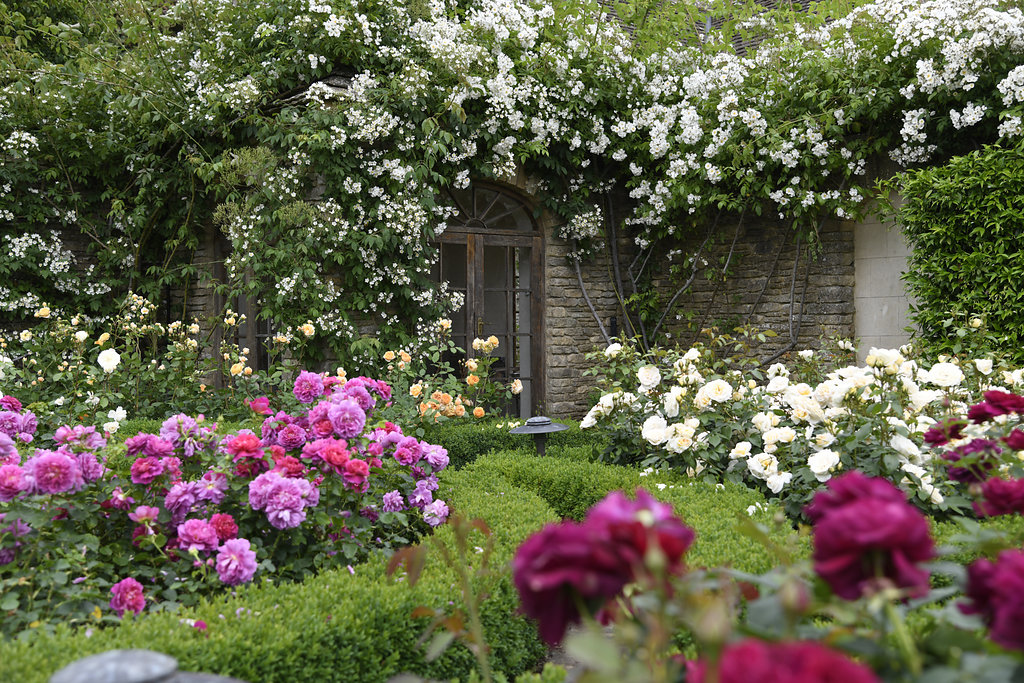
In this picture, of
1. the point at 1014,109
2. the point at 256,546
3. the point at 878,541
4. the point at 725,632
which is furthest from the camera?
the point at 1014,109

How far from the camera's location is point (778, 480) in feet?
10.5

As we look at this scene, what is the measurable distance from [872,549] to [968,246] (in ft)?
18.8

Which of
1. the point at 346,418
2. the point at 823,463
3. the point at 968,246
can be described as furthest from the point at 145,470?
the point at 968,246

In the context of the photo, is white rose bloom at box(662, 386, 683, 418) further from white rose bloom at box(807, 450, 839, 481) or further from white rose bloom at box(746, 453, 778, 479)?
white rose bloom at box(807, 450, 839, 481)

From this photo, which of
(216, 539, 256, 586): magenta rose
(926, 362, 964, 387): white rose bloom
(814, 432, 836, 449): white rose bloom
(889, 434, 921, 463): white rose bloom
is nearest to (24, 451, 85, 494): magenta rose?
(216, 539, 256, 586): magenta rose

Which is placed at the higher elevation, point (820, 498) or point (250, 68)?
point (250, 68)

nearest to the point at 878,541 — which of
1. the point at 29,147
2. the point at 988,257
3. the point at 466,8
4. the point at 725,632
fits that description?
the point at 725,632

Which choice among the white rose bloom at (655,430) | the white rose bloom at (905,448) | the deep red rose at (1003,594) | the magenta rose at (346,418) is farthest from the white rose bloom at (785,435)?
the deep red rose at (1003,594)

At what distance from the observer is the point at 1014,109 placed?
5.51m

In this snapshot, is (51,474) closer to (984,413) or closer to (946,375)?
(984,413)

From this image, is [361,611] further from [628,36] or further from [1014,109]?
[628,36]

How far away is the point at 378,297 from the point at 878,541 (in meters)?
5.85

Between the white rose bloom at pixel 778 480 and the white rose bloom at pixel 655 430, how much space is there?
24.5 inches

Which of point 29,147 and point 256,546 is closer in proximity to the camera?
point 256,546
